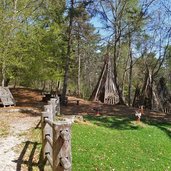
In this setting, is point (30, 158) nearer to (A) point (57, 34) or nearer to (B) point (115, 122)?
(B) point (115, 122)

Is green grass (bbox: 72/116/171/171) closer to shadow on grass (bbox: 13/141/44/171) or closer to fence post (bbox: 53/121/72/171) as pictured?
shadow on grass (bbox: 13/141/44/171)

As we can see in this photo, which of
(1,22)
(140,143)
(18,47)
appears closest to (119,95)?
(18,47)

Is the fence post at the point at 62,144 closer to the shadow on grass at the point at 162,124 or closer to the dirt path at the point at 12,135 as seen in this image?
the dirt path at the point at 12,135

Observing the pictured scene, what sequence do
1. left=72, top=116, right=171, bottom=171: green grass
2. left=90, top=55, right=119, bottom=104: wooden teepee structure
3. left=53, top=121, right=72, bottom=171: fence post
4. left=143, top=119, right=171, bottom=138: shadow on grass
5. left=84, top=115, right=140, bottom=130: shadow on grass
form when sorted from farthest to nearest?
left=90, top=55, right=119, bottom=104: wooden teepee structure
left=143, top=119, right=171, bottom=138: shadow on grass
left=84, top=115, right=140, bottom=130: shadow on grass
left=72, top=116, right=171, bottom=171: green grass
left=53, top=121, right=72, bottom=171: fence post

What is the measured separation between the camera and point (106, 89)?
98.2ft

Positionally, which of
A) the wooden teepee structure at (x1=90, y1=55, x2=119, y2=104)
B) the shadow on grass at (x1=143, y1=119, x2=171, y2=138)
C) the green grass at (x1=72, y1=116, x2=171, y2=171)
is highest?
the wooden teepee structure at (x1=90, y1=55, x2=119, y2=104)

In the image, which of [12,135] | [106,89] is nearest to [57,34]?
[106,89]

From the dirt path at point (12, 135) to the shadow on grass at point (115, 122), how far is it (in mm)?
3531

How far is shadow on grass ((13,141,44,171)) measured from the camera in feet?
27.1

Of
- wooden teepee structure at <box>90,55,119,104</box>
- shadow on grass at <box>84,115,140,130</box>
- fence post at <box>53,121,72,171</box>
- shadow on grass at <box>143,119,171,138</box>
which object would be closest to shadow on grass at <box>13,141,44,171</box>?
fence post at <box>53,121,72,171</box>

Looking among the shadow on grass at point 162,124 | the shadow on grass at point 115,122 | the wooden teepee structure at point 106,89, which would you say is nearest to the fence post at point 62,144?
the shadow on grass at point 115,122

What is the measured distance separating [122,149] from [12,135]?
4.07 metres

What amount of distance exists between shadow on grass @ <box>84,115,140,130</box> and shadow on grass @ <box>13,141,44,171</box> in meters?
7.37

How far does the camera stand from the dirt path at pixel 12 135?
28.0ft
